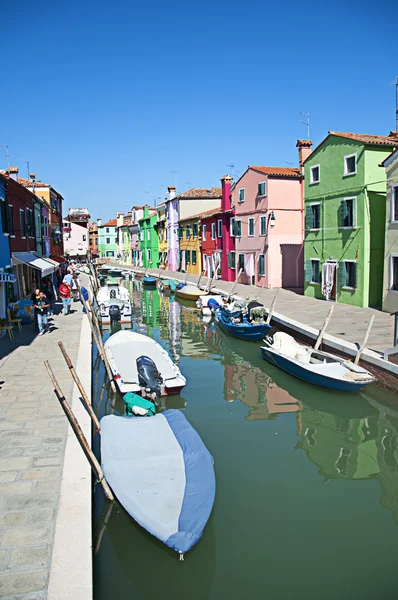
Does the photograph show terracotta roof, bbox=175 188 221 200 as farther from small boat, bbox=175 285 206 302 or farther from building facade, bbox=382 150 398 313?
building facade, bbox=382 150 398 313

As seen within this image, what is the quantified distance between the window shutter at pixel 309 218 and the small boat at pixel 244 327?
26.0ft

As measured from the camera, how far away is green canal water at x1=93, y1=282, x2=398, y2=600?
20.3 feet

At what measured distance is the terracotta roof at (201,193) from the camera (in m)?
51.7

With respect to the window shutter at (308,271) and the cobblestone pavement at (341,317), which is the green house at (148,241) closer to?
the cobblestone pavement at (341,317)

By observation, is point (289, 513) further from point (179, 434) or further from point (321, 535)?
point (179, 434)

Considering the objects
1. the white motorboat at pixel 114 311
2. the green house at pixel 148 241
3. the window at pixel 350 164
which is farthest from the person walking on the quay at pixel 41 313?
the green house at pixel 148 241

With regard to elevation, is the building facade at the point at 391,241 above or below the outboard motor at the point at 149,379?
above

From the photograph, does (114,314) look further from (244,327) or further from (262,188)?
(262,188)

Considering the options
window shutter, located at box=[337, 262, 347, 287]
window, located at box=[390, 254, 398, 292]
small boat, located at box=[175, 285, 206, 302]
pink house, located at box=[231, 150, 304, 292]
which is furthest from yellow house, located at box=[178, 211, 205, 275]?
window, located at box=[390, 254, 398, 292]

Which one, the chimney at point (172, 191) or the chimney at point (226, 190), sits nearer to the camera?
the chimney at point (226, 190)

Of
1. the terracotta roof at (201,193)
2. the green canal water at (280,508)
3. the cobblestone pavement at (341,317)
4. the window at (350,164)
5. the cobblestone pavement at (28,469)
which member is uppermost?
the terracotta roof at (201,193)

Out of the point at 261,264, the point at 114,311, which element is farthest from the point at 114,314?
the point at 261,264

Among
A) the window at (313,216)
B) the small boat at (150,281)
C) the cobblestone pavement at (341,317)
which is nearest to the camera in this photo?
the cobblestone pavement at (341,317)

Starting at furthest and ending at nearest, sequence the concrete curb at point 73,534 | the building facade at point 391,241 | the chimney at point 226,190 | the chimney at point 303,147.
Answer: the chimney at point 226,190, the chimney at point 303,147, the building facade at point 391,241, the concrete curb at point 73,534
